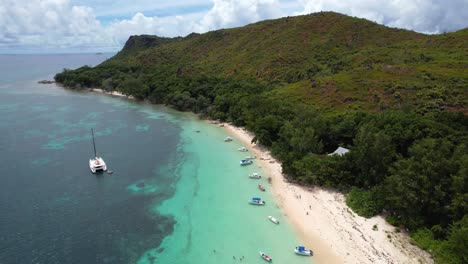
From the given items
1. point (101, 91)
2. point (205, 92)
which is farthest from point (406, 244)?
point (101, 91)

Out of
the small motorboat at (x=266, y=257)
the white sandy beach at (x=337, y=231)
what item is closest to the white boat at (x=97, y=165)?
the white sandy beach at (x=337, y=231)

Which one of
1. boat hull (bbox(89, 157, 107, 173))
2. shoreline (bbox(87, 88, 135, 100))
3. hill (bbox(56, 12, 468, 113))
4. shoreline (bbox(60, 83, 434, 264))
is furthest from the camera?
shoreline (bbox(87, 88, 135, 100))

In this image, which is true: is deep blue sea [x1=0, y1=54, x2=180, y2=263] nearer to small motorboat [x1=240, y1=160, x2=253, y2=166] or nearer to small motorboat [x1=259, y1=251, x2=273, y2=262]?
small motorboat [x1=259, y1=251, x2=273, y2=262]

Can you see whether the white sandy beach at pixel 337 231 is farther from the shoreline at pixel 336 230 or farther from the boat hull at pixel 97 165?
the boat hull at pixel 97 165

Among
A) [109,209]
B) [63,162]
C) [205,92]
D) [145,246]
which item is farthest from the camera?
[205,92]

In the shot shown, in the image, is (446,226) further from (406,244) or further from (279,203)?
(279,203)

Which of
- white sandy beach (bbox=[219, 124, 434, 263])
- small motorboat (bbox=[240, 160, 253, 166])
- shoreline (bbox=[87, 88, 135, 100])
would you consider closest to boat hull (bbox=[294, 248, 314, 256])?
white sandy beach (bbox=[219, 124, 434, 263])
